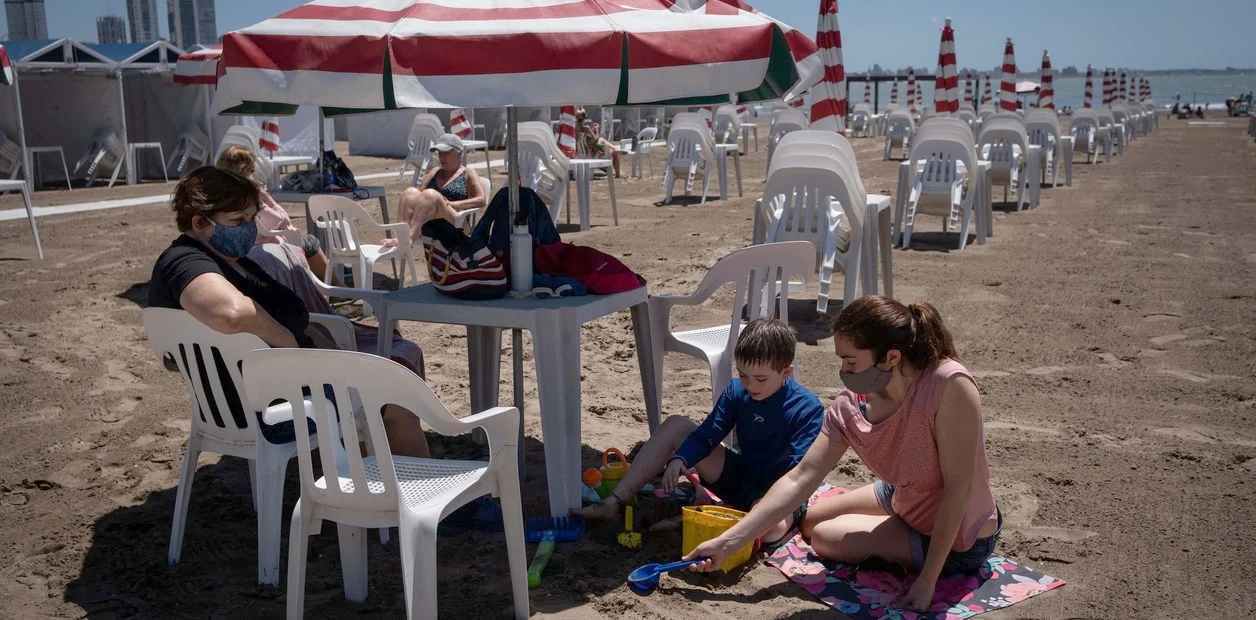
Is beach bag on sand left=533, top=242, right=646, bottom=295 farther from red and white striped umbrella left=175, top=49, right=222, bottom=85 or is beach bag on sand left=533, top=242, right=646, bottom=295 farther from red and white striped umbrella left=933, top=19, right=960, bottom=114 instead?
red and white striped umbrella left=933, top=19, right=960, bottom=114

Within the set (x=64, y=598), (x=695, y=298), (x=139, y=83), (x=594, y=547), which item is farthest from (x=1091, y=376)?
(x=139, y=83)

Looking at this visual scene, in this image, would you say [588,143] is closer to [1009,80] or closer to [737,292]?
[1009,80]

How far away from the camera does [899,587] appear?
3176 mm

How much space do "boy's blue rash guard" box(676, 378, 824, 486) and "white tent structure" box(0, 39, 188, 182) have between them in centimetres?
1594

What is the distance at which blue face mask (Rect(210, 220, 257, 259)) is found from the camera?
3.37 meters

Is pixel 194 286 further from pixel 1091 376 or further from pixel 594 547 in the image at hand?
pixel 1091 376

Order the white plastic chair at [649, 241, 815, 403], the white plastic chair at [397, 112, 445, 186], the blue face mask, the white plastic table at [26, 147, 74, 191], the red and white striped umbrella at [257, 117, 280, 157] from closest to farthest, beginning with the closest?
the blue face mask, the white plastic chair at [649, 241, 815, 403], the red and white striped umbrella at [257, 117, 280, 157], the white plastic chair at [397, 112, 445, 186], the white plastic table at [26, 147, 74, 191]

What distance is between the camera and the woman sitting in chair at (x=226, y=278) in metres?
3.18

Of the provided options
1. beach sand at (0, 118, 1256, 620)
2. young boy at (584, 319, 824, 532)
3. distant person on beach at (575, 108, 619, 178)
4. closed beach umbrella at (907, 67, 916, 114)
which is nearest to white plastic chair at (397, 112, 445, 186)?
distant person on beach at (575, 108, 619, 178)

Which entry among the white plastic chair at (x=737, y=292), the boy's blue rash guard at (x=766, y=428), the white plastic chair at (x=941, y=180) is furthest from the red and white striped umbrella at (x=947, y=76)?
the boy's blue rash guard at (x=766, y=428)

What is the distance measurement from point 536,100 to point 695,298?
1.23 metres

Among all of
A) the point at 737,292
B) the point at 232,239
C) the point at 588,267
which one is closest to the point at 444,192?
the point at 737,292

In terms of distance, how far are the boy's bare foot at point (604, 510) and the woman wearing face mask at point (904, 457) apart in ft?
1.85

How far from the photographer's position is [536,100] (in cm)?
320
